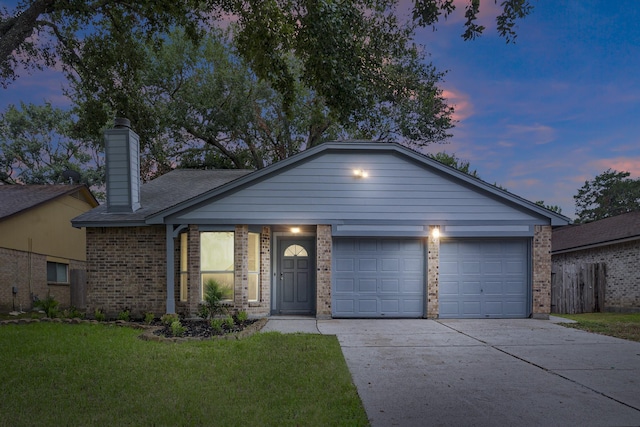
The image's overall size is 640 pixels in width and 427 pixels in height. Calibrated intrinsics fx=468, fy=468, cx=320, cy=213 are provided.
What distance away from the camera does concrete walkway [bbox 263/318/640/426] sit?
202 inches

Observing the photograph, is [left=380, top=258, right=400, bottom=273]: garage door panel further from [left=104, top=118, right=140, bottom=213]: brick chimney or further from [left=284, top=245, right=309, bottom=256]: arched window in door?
[left=104, top=118, right=140, bottom=213]: brick chimney

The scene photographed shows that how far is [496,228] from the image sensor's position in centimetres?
1320

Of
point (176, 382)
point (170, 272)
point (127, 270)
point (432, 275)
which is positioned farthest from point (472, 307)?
point (127, 270)

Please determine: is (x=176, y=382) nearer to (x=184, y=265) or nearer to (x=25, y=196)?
(x=184, y=265)

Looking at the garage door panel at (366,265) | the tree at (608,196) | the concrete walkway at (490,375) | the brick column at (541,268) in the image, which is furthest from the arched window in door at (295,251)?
the tree at (608,196)

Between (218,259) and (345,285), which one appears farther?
(345,285)

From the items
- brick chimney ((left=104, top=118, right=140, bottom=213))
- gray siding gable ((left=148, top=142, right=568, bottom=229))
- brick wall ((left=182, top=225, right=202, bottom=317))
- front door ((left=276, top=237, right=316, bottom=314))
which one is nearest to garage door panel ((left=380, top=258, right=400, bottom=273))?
gray siding gable ((left=148, top=142, right=568, bottom=229))

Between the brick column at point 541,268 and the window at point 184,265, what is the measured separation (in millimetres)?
9813

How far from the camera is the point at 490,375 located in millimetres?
6859

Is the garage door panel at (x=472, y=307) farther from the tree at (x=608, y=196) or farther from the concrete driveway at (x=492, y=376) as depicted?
the tree at (x=608, y=196)

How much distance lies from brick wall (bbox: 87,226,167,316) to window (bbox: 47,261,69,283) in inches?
327

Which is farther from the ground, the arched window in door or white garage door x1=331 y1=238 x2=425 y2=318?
the arched window in door

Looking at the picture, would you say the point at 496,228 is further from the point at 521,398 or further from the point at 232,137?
the point at 232,137

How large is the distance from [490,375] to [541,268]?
741 cm
